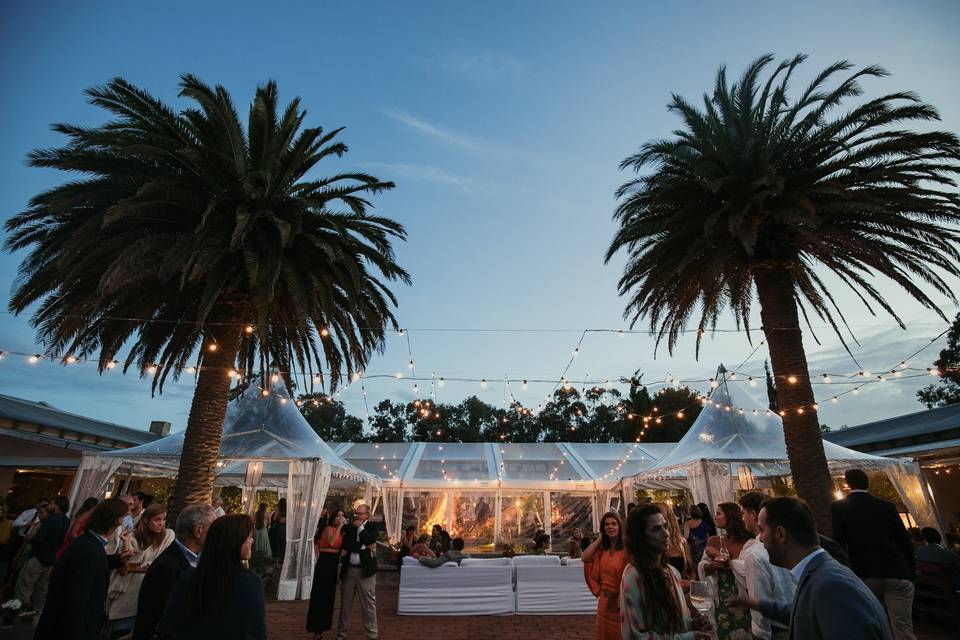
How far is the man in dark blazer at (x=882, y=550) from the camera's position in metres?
4.75

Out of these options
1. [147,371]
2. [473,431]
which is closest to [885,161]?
[147,371]

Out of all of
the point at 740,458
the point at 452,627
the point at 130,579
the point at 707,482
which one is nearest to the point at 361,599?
the point at 452,627

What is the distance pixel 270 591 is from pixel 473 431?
26242 millimetres

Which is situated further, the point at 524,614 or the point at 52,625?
the point at 524,614

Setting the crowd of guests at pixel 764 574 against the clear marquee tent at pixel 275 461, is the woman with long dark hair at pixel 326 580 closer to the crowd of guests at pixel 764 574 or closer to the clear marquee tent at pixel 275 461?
the crowd of guests at pixel 764 574

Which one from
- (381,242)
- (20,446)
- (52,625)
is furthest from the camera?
(20,446)

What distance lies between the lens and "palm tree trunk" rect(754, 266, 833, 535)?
7734 millimetres

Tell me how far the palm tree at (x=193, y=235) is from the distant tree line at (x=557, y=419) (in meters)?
23.0

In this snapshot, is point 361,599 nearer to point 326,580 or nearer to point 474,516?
point 326,580

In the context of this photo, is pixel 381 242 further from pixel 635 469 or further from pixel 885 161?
pixel 635 469

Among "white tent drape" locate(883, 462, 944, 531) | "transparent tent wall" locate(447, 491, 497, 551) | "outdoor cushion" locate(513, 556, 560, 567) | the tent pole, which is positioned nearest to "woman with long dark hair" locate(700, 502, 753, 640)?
"outdoor cushion" locate(513, 556, 560, 567)

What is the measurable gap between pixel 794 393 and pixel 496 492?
38.8 feet

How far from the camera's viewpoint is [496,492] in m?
17.9

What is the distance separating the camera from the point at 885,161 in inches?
334
